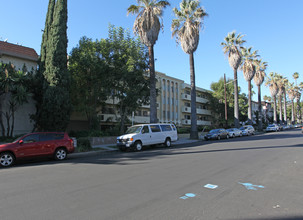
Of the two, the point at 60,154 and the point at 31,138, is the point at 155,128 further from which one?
the point at 31,138

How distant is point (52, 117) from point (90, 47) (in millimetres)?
8337

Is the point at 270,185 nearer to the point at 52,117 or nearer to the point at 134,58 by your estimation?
the point at 52,117

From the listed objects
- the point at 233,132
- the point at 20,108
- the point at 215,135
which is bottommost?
the point at 215,135

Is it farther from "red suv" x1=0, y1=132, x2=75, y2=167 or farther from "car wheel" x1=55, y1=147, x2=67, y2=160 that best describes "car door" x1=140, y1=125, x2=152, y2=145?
"car wheel" x1=55, y1=147, x2=67, y2=160

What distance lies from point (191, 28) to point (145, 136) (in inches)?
631

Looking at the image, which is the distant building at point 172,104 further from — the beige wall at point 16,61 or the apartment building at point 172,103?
the beige wall at point 16,61

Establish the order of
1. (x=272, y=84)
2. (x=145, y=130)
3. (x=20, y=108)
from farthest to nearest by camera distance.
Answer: (x=272, y=84), (x=20, y=108), (x=145, y=130)

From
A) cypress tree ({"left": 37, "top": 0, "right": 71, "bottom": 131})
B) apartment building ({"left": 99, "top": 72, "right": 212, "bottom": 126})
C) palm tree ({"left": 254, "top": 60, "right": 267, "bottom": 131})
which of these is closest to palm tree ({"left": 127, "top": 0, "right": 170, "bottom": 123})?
cypress tree ({"left": 37, "top": 0, "right": 71, "bottom": 131})

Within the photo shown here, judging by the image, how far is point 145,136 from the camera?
55.0ft

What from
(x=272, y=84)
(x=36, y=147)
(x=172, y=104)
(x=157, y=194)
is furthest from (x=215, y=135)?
(x=272, y=84)

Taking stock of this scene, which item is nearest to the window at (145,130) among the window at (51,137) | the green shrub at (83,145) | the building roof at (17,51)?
the green shrub at (83,145)

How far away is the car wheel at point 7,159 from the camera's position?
34.2 ft

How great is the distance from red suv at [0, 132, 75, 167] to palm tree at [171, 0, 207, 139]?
1760 cm

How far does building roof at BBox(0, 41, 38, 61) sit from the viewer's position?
1993 centimetres
